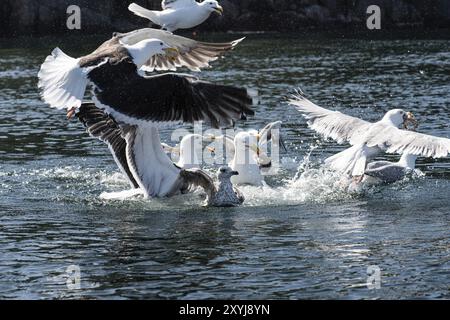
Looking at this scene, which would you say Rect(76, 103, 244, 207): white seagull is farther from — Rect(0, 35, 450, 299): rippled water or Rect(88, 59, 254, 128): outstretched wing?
Rect(88, 59, 254, 128): outstretched wing

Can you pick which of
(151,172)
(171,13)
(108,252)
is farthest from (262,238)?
(171,13)

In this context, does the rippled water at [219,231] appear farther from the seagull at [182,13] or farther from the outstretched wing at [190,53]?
the seagull at [182,13]

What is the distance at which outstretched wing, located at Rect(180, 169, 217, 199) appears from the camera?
1398 centimetres

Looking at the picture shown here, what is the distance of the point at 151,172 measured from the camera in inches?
558

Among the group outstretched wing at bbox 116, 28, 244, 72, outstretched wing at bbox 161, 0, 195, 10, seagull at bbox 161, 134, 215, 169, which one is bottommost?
seagull at bbox 161, 134, 215, 169

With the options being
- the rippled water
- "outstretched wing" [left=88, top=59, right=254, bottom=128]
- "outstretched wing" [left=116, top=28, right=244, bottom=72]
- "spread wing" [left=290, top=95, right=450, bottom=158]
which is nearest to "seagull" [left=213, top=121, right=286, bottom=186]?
the rippled water

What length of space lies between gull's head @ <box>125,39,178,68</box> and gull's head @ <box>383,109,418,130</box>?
3.59 m

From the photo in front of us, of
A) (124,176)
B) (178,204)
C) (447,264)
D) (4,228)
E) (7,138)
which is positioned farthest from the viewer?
(7,138)

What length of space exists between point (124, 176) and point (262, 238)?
11.8 ft

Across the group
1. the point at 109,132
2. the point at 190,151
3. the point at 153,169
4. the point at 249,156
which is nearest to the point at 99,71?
the point at 153,169

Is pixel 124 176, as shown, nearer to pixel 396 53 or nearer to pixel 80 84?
pixel 80 84

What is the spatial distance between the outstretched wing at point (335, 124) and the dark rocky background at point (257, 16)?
1211 inches

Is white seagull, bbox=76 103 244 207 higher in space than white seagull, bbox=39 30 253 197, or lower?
lower
